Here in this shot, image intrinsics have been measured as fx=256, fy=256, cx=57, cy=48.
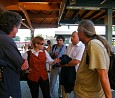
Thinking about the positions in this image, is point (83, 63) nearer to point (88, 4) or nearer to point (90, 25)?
point (90, 25)

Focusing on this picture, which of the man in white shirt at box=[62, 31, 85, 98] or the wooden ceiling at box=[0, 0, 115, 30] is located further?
the wooden ceiling at box=[0, 0, 115, 30]

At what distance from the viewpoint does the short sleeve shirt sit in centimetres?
229

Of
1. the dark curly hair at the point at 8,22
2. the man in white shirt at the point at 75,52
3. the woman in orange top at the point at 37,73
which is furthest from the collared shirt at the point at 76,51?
the dark curly hair at the point at 8,22

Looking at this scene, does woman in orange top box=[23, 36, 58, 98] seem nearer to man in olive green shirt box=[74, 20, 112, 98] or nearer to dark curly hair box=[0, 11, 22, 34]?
man in olive green shirt box=[74, 20, 112, 98]

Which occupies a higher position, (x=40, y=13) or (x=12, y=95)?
(x=40, y=13)

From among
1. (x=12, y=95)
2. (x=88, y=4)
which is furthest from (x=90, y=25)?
(x=88, y=4)

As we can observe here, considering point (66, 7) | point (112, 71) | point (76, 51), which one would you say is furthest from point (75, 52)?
point (66, 7)

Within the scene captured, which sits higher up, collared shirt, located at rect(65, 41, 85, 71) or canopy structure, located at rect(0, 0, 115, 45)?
canopy structure, located at rect(0, 0, 115, 45)

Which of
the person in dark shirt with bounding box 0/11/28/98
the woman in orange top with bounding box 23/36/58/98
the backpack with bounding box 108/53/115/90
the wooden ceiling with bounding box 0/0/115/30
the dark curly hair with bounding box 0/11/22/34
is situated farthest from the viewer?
the wooden ceiling with bounding box 0/0/115/30

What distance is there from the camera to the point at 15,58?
2.22m

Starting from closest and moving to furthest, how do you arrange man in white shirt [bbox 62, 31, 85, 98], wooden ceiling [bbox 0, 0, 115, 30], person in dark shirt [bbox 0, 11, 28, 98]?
person in dark shirt [bbox 0, 11, 28, 98] < man in white shirt [bbox 62, 31, 85, 98] < wooden ceiling [bbox 0, 0, 115, 30]

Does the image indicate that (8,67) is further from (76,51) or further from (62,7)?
(62,7)

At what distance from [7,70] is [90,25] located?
888 mm

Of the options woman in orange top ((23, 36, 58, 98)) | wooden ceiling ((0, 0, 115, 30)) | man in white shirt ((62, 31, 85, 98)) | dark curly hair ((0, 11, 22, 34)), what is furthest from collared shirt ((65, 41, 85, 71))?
dark curly hair ((0, 11, 22, 34))
